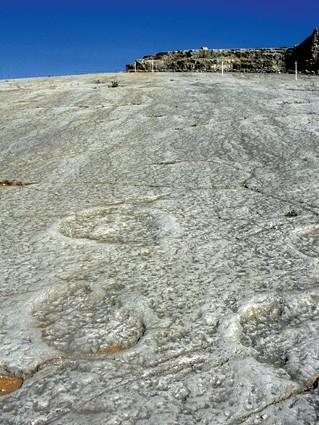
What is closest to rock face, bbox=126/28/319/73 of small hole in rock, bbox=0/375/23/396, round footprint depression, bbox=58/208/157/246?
round footprint depression, bbox=58/208/157/246

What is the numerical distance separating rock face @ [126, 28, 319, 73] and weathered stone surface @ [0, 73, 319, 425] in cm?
846

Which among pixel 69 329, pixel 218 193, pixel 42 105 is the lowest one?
pixel 69 329

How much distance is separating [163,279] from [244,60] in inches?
491

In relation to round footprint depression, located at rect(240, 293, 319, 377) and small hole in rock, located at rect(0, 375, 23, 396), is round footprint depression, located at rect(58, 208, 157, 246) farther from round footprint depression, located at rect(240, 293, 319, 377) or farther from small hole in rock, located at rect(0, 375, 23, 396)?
small hole in rock, located at rect(0, 375, 23, 396)

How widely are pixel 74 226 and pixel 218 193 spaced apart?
944 millimetres

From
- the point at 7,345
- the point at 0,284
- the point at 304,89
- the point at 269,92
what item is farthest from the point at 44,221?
the point at 304,89

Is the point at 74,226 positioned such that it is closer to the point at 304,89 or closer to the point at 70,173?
the point at 70,173

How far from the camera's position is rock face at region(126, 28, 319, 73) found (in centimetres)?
1257

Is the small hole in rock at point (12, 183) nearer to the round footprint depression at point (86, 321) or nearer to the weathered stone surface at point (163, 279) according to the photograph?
the weathered stone surface at point (163, 279)

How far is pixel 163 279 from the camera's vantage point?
2.25 meters

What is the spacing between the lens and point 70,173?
4.04m

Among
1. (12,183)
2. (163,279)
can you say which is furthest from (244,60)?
(163,279)

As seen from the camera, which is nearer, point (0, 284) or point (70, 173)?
point (0, 284)

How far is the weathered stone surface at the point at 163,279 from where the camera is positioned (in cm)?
156
